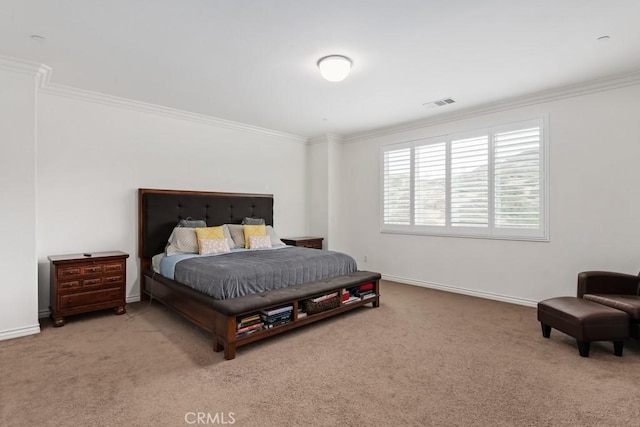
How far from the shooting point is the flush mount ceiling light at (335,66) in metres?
3.05

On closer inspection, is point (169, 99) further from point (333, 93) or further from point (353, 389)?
point (353, 389)

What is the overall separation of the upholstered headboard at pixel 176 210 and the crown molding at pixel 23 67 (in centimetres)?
162

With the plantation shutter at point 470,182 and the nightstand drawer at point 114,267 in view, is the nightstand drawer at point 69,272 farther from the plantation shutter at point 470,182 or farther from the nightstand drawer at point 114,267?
the plantation shutter at point 470,182

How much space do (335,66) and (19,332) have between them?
3.96 m

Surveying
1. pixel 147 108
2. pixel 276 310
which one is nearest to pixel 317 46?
pixel 276 310

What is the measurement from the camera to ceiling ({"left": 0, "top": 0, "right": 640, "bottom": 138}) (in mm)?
2359

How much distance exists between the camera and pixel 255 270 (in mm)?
3230

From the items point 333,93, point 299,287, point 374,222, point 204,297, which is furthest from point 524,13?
point 374,222

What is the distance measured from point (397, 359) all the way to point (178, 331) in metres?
2.15

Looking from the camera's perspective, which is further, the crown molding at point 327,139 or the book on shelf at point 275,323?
the crown molding at point 327,139

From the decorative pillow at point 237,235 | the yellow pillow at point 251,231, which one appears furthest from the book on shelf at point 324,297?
the decorative pillow at point 237,235

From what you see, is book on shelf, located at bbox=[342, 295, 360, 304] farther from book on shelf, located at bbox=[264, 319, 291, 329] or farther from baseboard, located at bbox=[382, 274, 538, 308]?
baseboard, located at bbox=[382, 274, 538, 308]

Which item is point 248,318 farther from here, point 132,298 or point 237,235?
point 132,298

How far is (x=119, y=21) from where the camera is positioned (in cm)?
248
